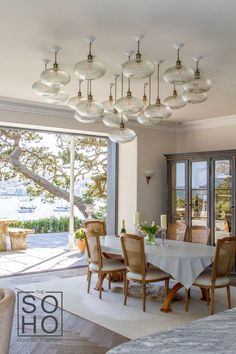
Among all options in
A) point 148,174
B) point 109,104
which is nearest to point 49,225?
point 148,174

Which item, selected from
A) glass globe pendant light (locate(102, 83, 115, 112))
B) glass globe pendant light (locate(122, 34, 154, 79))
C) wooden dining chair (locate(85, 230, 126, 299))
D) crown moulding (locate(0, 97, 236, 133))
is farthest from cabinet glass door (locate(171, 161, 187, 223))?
glass globe pendant light (locate(122, 34, 154, 79))

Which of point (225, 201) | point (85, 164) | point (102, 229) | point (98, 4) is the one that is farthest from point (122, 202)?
point (98, 4)

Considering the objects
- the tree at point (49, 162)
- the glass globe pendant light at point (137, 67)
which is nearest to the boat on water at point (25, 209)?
the tree at point (49, 162)

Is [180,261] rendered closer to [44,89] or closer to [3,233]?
[44,89]

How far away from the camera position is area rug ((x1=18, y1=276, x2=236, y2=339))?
394 cm

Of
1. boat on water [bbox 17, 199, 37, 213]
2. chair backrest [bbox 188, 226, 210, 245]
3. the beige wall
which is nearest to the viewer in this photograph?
chair backrest [bbox 188, 226, 210, 245]

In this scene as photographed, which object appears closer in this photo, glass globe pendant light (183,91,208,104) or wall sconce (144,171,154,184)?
glass globe pendant light (183,91,208,104)

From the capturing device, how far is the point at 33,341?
11.6 feet

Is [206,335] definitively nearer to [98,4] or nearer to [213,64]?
[98,4]

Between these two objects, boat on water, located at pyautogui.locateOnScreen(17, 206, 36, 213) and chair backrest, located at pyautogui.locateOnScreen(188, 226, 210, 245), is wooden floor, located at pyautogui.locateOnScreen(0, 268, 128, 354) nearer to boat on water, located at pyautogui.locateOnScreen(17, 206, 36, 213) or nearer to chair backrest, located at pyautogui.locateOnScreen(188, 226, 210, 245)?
chair backrest, located at pyautogui.locateOnScreen(188, 226, 210, 245)

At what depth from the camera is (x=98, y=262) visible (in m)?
4.98

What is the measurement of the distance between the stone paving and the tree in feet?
4.99

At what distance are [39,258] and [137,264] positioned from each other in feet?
12.6

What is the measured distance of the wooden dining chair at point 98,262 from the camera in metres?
4.93
